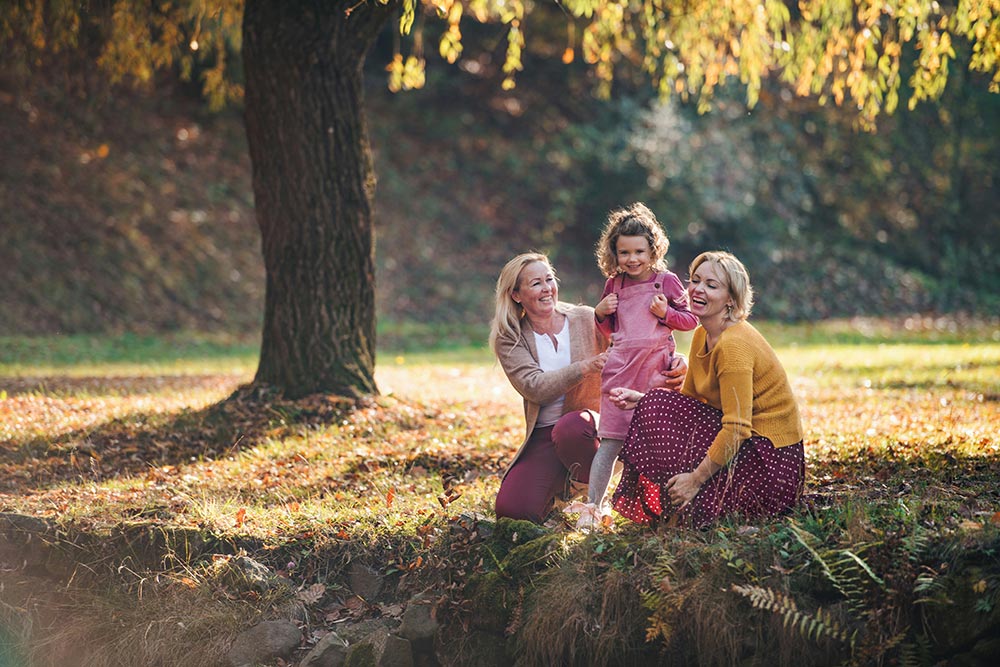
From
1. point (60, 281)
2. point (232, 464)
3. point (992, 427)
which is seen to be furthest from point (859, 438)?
point (60, 281)

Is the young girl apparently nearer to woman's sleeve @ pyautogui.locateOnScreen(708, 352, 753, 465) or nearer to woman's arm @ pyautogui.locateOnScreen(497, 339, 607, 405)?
woman's arm @ pyautogui.locateOnScreen(497, 339, 607, 405)

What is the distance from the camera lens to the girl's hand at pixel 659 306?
545 cm

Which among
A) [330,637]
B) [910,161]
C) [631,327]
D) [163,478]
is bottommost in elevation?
[330,637]

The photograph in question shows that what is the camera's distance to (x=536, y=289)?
5887 millimetres

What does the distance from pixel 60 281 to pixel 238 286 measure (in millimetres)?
2767

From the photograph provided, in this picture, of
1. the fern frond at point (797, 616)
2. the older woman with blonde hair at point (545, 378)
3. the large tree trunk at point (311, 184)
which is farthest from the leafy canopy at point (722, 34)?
the fern frond at point (797, 616)

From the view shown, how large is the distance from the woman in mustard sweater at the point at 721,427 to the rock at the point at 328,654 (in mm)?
1625

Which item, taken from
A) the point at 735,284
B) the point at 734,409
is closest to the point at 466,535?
the point at 734,409

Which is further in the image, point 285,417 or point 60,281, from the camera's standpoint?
point 60,281

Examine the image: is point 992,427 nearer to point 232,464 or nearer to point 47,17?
point 232,464

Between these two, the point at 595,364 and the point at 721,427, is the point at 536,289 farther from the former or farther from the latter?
the point at 721,427

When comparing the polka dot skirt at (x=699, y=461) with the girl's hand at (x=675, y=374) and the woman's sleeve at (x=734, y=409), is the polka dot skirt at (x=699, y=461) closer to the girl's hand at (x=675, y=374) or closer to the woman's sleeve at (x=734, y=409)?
the woman's sleeve at (x=734, y=409)

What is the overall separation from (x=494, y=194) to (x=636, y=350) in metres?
16.2

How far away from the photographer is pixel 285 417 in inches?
325
